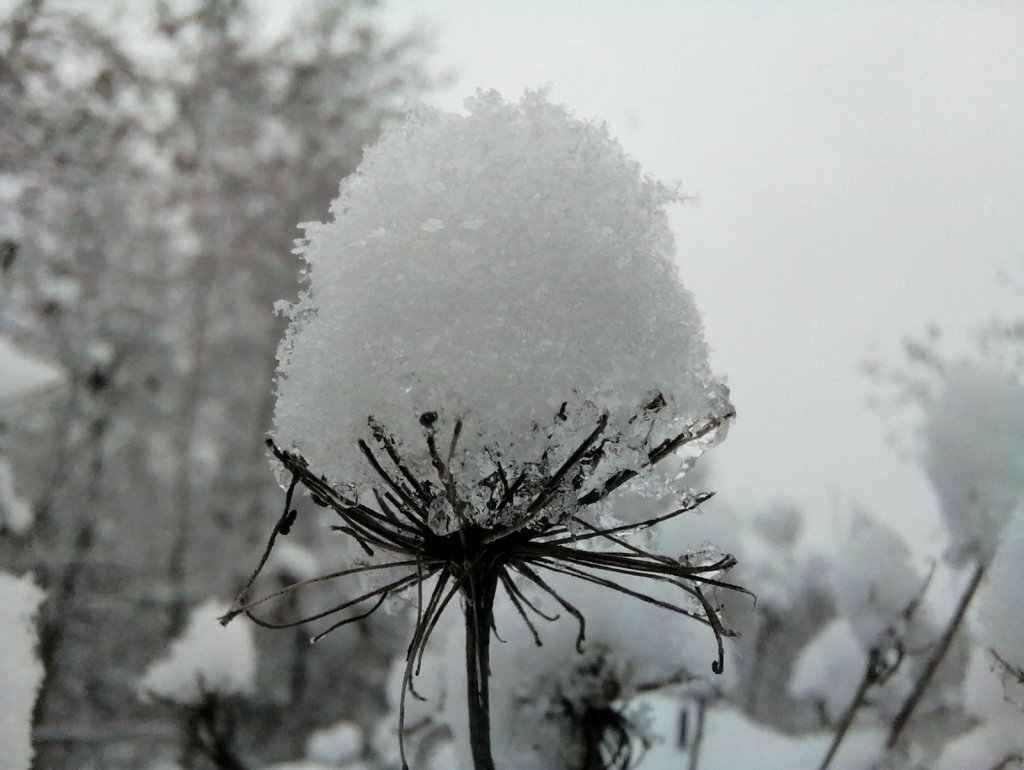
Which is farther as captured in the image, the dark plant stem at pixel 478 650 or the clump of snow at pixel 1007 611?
the clump of snow at pixel 1007 611

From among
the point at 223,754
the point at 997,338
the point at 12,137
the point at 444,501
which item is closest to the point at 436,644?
the point at 223,754

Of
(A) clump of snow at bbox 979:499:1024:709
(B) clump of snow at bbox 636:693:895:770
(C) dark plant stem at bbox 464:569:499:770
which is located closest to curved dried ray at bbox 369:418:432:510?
(C) dark plant stem at bbox 464:569:499:770

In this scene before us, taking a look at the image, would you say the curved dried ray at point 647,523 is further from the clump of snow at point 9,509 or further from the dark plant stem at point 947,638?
the clump of snow at point 9,509

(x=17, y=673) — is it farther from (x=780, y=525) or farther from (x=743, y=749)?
(x=780, y=525)

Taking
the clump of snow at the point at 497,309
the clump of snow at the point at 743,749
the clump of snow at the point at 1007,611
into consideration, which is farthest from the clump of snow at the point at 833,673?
the clump of snow at the point at 497,309

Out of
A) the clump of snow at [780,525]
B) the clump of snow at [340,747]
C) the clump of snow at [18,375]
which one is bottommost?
the clump of snow at [340,747]

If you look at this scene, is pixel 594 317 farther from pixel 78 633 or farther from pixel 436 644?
pixel 78 633
